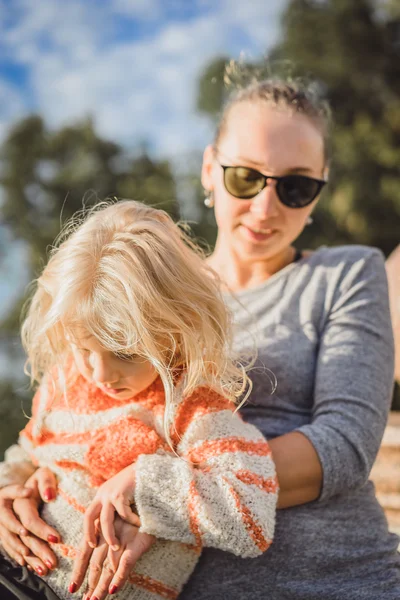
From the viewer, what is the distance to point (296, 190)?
6.17ft

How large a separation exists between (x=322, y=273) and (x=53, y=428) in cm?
89

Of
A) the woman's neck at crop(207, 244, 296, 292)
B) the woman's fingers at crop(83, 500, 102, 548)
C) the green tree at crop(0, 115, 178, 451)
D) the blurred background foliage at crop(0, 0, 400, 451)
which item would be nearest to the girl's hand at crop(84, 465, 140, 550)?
the woman's fingers at crop(83, 500, 102, 548)

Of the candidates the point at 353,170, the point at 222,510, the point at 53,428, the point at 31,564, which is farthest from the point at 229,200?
the point at 353,170

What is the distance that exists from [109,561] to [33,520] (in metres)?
0.24

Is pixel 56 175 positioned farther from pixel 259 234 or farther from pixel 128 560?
pixel 128 560

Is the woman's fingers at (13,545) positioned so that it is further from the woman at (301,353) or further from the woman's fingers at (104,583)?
the woman's fingers at (104,583)

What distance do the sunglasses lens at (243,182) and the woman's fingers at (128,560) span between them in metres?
1.02

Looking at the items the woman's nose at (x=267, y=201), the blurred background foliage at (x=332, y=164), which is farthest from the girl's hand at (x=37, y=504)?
the blurred background foliage at (x=332, y=164)

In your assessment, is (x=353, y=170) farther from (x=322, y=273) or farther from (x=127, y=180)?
(x=322, y=273)

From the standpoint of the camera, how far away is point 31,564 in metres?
1.44

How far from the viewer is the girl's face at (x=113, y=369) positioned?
1392 millimetres

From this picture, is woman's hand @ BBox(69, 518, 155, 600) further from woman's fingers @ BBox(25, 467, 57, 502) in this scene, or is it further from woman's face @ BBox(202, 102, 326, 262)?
woman's face @ BBox(202, 102, 326, 262)

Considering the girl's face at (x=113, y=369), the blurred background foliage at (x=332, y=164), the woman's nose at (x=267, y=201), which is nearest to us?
the girl's face at (x=113, y=369)

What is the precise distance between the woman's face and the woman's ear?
0.09 m
